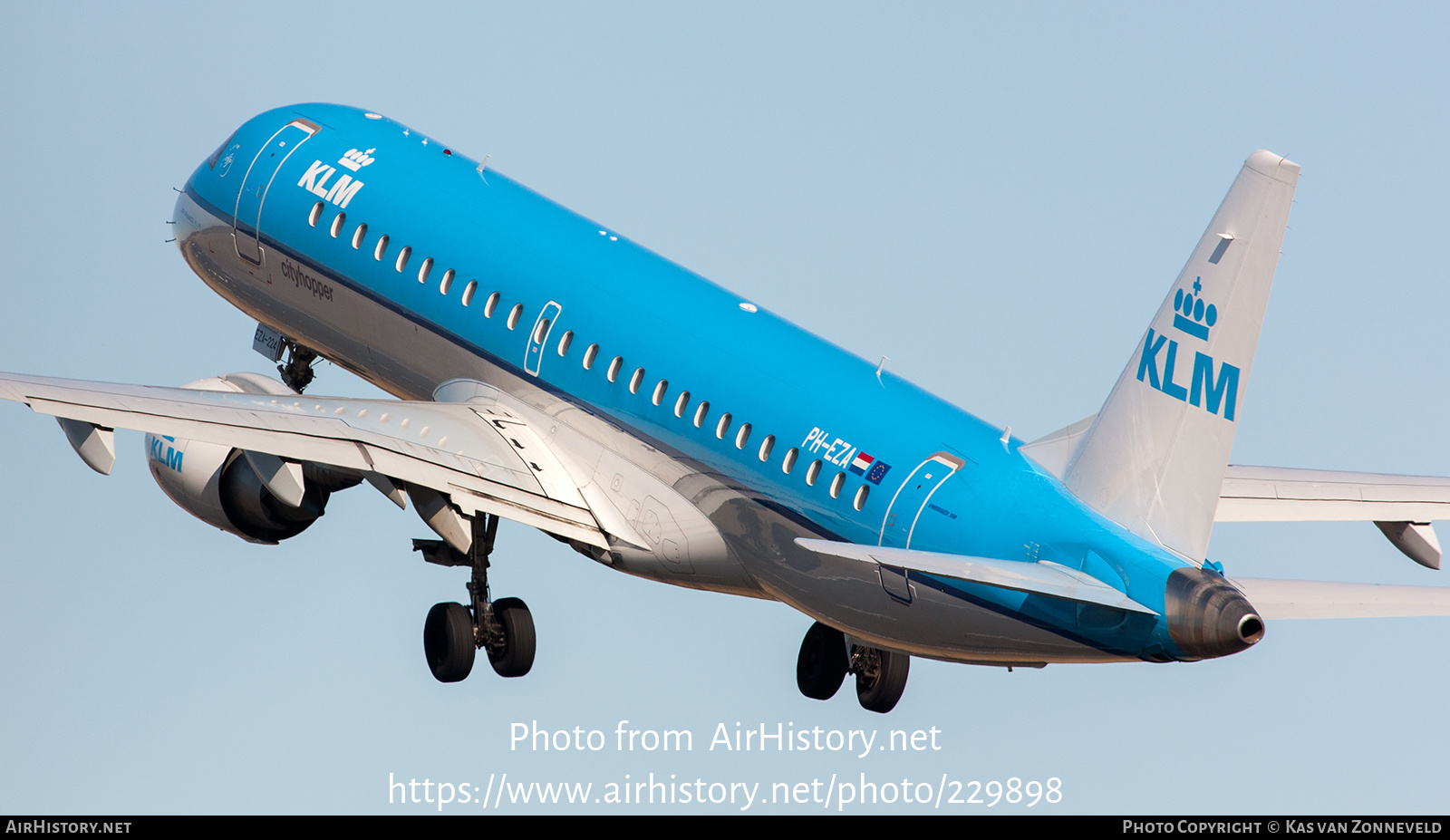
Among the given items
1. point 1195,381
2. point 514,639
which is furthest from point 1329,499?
point 514,639

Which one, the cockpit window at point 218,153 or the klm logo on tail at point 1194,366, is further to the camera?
the cockpit window at point 218,153

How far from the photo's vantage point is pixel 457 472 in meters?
33.9

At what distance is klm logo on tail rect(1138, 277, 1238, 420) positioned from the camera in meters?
27.7

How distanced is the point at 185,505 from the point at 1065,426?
13.7 m

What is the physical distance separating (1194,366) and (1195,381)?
17cm

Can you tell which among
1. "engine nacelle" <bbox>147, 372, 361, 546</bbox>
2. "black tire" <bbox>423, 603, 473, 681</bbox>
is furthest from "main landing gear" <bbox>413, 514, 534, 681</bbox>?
"engine nacelle" <bbox>147, 372, 361, 546</bbox>

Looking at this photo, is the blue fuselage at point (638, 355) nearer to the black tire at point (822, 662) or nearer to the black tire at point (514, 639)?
the black tire at point (514, 639)

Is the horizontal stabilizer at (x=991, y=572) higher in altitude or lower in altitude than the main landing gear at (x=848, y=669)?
higher

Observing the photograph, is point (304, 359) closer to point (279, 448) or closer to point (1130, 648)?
point (279, 448)

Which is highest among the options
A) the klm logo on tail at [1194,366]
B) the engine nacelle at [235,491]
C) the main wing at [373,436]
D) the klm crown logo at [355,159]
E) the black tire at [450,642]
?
the klm crown logo at [355,159]

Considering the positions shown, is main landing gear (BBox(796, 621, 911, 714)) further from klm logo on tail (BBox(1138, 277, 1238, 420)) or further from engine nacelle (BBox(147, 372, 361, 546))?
klm logo on tail (BBox(1138, 277, 1238, 420))

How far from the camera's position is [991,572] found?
26531 millimetres

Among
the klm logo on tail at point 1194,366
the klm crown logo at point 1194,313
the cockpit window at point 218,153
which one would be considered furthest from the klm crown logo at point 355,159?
the klm crown logo at point 1194,313

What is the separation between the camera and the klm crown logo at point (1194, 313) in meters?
27.8
